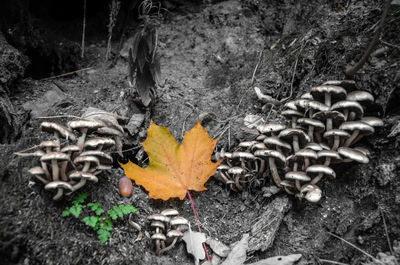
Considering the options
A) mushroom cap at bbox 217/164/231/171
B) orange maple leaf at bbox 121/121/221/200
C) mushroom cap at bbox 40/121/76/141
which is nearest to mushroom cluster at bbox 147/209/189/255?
orange maple leaf at bbox 121/121/221/200

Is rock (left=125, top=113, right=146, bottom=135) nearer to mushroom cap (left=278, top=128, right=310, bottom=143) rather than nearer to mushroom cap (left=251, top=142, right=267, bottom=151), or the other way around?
mushroom cap (left=251, top=142, right=267, bottom=151)

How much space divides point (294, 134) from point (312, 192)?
59 centimetres

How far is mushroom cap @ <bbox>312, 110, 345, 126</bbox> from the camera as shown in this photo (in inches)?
105

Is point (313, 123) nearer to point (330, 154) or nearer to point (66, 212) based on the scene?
point (330, 154)

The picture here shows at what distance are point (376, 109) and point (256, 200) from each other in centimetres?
159

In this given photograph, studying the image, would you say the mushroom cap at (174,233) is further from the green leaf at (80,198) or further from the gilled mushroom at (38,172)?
the gilled mushroom at (38,172)


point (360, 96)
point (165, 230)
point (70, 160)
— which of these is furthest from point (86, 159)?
point (360, 96)

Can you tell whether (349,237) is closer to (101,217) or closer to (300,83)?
(300,83)

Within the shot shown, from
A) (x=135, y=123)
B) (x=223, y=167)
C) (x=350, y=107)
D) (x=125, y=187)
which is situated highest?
(x=350, y=107)

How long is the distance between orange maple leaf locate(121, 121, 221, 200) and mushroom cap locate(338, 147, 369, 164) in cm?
124

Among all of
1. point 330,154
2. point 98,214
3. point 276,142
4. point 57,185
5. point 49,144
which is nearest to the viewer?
point 57,185

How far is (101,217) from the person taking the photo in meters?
2.59

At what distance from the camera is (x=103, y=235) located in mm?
2424

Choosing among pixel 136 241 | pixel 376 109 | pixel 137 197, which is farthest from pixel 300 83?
pixel 136 241
